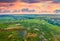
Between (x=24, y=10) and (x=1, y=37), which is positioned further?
(x=24, y=10)

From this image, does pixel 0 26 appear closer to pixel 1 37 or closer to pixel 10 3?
pixel 1 37

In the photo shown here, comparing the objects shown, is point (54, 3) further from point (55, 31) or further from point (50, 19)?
point (55, 31)

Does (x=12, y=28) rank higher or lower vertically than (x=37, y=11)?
lower

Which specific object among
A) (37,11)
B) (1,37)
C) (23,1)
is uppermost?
(23,1)

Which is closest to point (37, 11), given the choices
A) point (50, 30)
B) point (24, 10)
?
point (24, 10)

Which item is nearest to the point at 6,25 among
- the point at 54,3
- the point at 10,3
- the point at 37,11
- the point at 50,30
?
the point at 10,3

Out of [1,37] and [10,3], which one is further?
[10,3]
